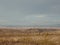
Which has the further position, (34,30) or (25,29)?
(25,29)

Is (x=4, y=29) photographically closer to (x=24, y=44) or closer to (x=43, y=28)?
(x=43, y=28)

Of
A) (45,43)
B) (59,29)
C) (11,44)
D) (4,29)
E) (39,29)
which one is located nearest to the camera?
(11,44)

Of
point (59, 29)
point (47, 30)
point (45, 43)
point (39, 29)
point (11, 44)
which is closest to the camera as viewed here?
point (11, 44)

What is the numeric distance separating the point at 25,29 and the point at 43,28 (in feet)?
19.1

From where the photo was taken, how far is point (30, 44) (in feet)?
61.5

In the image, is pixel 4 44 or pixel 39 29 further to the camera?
pixel 39 29

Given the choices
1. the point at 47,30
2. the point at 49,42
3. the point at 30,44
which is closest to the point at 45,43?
the point at 49,42

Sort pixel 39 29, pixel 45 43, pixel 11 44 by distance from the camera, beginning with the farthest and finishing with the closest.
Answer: pixel 39 29 < pixel 45 43 < pixel 11 44

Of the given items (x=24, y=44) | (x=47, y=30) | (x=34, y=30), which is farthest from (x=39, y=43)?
(x=34, y=30)

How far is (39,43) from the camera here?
19.8 meters

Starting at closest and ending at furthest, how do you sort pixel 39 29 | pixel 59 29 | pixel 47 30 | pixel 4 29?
1. pixel 47 30
2. pixel 39 29
3. pixel 59 29
4. pixel 4 29

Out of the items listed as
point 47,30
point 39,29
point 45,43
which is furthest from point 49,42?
point 39,29

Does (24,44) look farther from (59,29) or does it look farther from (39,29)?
(59,29)

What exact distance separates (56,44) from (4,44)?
233 inches
